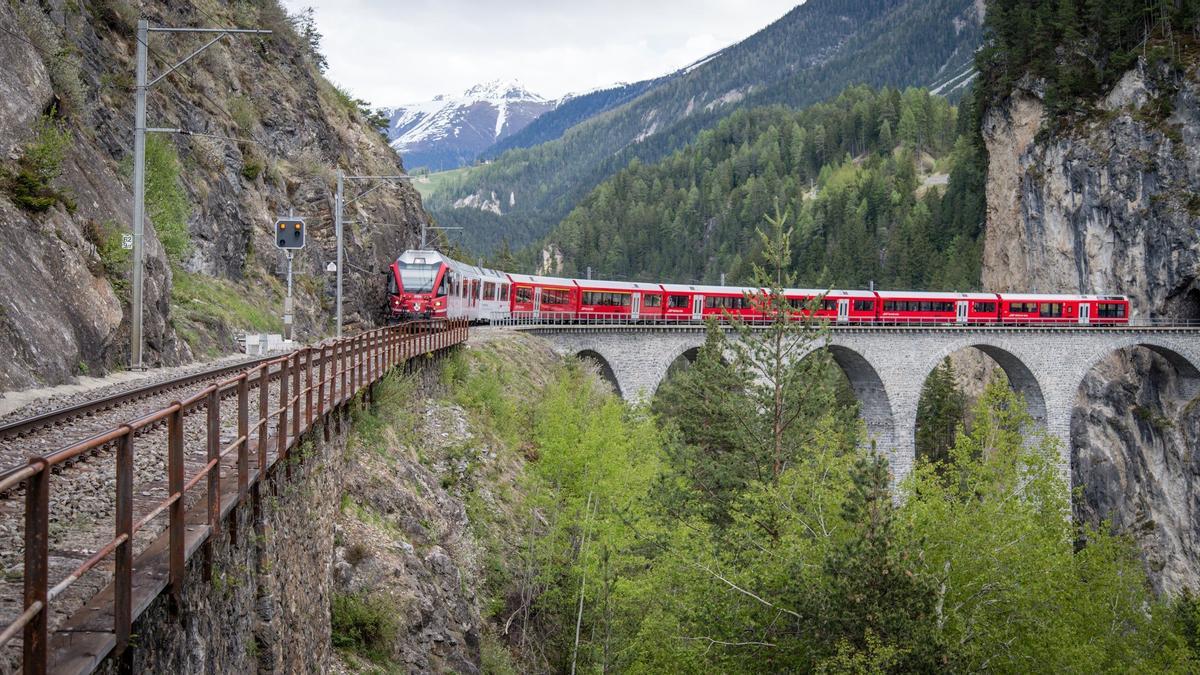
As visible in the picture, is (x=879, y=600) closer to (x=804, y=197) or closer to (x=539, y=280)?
(x=539, y=280)

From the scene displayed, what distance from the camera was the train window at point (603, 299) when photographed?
47062 millimetres

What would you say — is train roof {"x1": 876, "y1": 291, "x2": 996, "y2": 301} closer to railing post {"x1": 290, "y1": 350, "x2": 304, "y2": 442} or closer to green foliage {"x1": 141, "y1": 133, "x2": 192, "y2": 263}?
green foliage {"x1": 141, "y1": 133, "x2": 192, "y2": 263}

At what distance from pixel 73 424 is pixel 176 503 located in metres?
5.54

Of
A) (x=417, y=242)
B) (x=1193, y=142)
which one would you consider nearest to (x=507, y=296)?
(x=417, y=242)

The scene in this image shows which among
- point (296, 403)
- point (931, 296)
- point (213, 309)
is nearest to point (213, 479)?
point (296, 403)

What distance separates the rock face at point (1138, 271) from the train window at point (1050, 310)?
6.55 metres

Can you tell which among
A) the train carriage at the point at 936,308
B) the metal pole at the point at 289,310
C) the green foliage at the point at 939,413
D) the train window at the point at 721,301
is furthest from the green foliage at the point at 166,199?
the green foliage at the point at 939,413

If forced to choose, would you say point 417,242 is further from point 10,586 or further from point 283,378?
point 10,586

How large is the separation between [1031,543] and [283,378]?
1610 centimetres

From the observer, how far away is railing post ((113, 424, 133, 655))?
4.21 metres

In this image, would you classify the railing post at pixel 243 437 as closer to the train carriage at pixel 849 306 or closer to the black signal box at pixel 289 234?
the black signal box at pixel 289 234

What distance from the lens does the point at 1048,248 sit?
67.1 meters

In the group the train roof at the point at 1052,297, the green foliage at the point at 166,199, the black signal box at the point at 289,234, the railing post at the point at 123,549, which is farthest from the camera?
the train roof at the point at 1052,297

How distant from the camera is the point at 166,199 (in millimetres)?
23156
